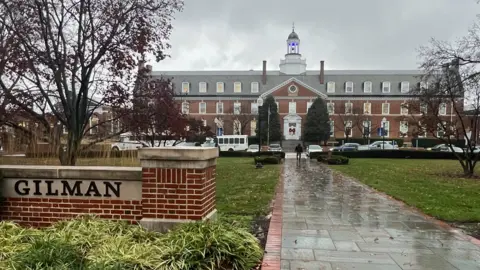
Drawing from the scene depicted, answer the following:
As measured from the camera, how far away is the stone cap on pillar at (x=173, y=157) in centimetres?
533

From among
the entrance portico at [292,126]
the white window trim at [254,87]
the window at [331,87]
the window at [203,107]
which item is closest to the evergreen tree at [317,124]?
the entrance portico at [292,126]

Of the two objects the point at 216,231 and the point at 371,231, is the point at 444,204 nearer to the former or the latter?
the point at 371,231

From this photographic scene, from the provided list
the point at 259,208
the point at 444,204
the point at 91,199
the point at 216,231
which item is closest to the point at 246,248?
the point at 216,231

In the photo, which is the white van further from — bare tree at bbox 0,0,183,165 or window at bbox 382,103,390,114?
bare tree at bbox 0,0,183,165

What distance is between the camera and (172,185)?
5.44 m

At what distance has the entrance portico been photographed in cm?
6831

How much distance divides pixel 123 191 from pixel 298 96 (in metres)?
64.1

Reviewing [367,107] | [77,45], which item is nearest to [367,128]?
[367,107]

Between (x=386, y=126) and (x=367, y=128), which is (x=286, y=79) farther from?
(x=386, y=126)

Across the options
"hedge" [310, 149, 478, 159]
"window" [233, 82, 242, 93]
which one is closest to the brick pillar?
"hedge" [310, 149, 478, 159]

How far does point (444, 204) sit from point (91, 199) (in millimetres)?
7974

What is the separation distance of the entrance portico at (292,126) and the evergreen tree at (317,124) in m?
4.79

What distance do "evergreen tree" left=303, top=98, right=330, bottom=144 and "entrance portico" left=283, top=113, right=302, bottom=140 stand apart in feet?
15.7

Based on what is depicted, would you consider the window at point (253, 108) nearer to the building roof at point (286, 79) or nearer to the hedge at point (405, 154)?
the building roof at point (286, 79)
